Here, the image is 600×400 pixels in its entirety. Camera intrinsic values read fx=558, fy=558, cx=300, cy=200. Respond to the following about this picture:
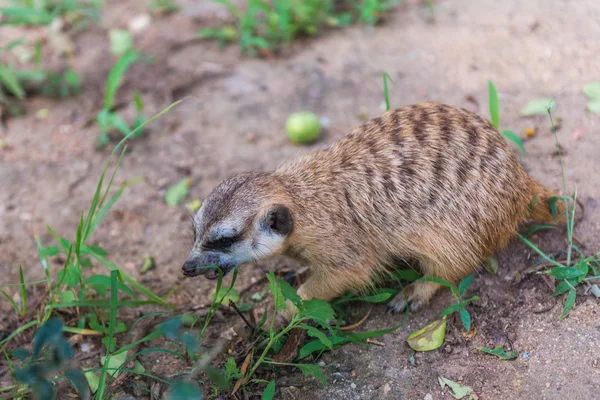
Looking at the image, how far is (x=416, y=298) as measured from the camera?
320 centimetres

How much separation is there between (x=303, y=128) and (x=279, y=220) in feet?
5.23

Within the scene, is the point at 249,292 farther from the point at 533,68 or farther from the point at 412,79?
the point at 533,68

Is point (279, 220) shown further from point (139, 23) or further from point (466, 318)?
point (139, 23)

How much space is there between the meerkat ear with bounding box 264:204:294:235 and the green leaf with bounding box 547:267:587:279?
1.42m

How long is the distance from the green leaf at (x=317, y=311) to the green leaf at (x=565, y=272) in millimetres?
1217

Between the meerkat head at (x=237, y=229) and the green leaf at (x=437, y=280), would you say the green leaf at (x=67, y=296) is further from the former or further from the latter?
the green leaf at (x=437, y=280)

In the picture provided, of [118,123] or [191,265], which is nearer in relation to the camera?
[191,265]

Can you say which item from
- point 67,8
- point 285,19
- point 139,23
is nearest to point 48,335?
point 285,19

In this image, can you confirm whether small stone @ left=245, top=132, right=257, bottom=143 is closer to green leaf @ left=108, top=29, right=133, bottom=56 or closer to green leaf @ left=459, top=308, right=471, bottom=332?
green leaf @ left=108, top=29, right=133, bottom=56

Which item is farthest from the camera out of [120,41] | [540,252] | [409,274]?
[120,41]

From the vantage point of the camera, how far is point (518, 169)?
10.4 ft

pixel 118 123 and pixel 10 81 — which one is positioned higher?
pixel 10 81

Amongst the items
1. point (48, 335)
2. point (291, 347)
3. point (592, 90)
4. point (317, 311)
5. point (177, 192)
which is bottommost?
point (291, 347)

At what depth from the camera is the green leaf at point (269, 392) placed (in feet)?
8.48
